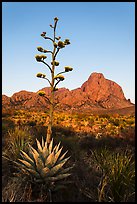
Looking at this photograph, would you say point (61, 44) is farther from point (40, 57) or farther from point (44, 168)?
point (44, 168)

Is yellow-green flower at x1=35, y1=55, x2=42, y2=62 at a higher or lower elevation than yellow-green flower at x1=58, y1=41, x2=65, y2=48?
lower

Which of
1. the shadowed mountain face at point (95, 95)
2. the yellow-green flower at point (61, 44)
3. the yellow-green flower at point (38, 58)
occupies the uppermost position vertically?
the shadowed mountain face at point (95, 95)

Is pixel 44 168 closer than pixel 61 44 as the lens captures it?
Yes

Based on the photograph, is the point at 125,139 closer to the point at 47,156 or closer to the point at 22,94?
the point at 47,156

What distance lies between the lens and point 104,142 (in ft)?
24.4

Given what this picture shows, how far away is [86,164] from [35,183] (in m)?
1.68

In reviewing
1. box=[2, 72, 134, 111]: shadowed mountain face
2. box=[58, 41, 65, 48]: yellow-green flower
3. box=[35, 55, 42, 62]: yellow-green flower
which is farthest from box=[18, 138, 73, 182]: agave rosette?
box=[2, 72, 134, 111]: shadowed mountain face

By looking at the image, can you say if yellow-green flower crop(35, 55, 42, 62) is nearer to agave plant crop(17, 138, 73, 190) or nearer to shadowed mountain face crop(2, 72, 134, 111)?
agave plant crop(17, 138, 73, 190)

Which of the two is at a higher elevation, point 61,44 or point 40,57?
point 61,44

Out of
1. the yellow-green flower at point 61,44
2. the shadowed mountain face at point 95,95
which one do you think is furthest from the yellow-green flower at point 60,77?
the shadowed mountain face at point 95,95

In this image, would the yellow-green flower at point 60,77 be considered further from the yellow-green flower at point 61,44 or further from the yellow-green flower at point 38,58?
the yellow-green flower at point 61,44

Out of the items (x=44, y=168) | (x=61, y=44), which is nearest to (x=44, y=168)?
(x=44, y=168)

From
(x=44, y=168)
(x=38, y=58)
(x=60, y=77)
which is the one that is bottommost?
(x=44, y=168)

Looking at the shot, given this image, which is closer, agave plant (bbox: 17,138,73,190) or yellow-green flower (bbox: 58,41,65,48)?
agave plant (bbox: 17,138,73,190)
